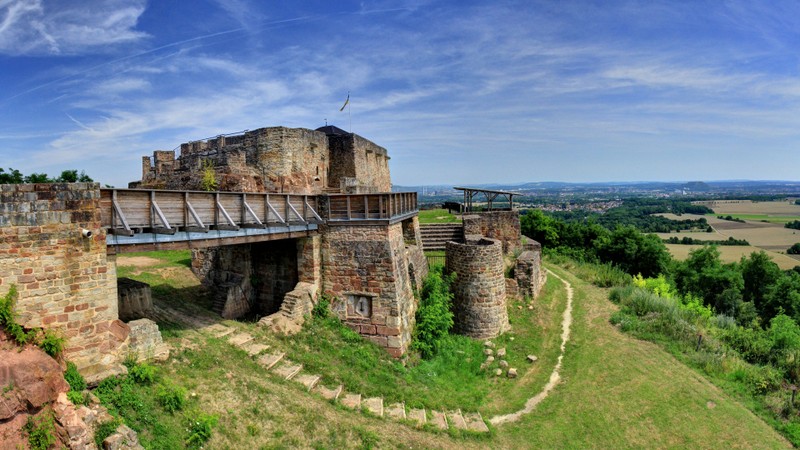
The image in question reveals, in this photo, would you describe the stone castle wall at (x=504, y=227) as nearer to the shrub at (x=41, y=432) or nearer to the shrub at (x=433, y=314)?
the shrub at (x=433, y=314)

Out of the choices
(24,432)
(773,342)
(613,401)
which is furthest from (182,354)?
(773,342)

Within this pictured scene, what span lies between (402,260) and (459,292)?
3.11 metres

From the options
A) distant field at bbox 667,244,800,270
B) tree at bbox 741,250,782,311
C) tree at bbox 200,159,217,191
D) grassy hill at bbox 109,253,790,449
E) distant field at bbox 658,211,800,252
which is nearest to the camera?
grassy hill at bbox 109,253,790,449

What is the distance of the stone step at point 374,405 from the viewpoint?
368 inches

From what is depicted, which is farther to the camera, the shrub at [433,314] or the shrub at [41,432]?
the shrub at [433,314]

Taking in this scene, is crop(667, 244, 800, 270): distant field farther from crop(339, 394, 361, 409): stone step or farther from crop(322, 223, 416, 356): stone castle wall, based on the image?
crop(339, 394, 361, 409): stone step

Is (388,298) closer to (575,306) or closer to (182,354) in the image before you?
(182,354)

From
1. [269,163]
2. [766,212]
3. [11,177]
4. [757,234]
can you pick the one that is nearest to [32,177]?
[11,177]

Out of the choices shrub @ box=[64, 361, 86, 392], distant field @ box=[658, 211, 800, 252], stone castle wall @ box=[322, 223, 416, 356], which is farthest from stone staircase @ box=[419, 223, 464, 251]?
distant field @ box=[658, 211, 800, 252]

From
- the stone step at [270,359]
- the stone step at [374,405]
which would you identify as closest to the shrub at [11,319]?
the stone step at [270,359]

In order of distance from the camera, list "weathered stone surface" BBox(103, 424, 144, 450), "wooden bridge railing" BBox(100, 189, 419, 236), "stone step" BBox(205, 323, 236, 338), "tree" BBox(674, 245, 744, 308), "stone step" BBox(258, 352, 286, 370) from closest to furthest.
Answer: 1. "weathered stone surface" BBox(103, 424, 144, 450)
2. "wooden bridge railing" BBox(100, 189, 419, 236)
3. "stone step" BBox(258, 352, 286, 370)
4. "stone step" BBox(205, 323, 236, 338)
5. "tree" BBox(674, 245, 744, 308)

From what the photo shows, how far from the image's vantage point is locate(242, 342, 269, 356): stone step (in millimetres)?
9905

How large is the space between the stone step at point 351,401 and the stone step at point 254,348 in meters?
2.36

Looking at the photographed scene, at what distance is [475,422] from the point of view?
10289mm
